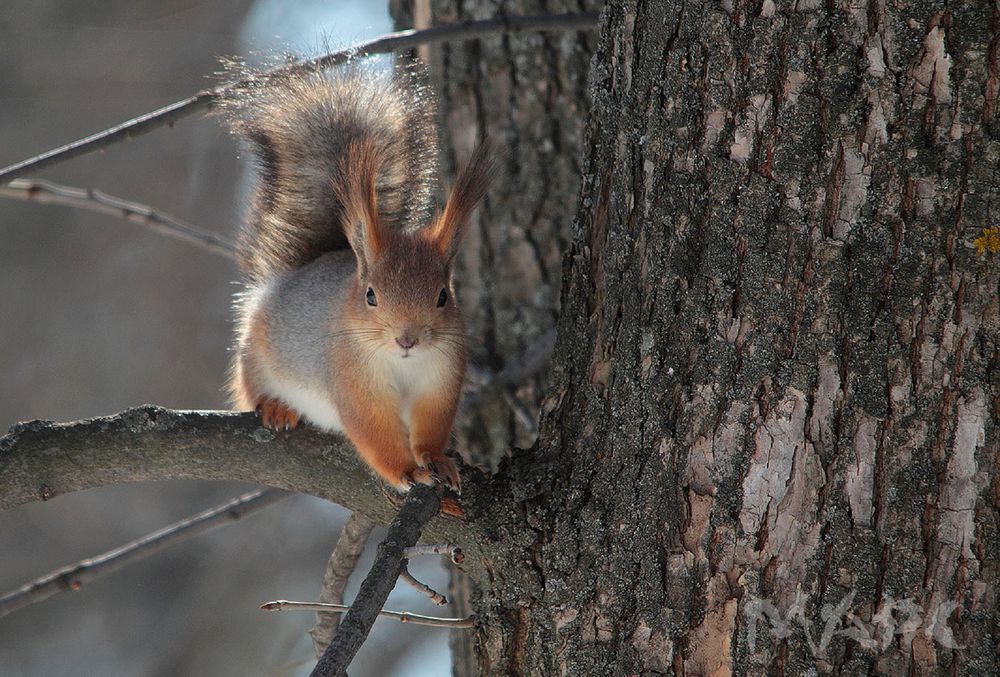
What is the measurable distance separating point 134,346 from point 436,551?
4.64 m

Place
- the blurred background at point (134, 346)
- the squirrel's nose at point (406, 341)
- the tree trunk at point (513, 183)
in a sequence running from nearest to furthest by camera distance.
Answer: the squirrel's nose at point (406, 341) < the tree trunk at point (513, 183) < the blurred background at point (134, 346)

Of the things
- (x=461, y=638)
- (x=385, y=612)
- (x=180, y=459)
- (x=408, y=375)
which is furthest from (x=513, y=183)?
(x=385, y=612)

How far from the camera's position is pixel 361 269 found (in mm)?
2164

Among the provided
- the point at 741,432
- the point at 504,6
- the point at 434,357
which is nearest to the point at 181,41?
the point at 504,6

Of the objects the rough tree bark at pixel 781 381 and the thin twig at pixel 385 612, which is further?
the thin twig at pixel 385 612

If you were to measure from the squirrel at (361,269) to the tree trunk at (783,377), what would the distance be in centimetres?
39

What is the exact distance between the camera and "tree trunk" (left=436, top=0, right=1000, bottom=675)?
1.27 metres

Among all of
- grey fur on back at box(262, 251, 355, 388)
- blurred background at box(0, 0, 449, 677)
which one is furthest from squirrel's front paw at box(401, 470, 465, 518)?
blurred background at box(0, 0, 449, 677)

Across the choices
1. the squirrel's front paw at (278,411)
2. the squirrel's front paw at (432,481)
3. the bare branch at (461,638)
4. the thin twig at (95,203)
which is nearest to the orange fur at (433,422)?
the squirrel's front paw at (432,481)

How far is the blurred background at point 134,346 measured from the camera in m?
5.18

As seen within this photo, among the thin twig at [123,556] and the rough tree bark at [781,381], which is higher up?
the rough tree bark at [781,381]

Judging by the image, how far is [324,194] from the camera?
252 cm

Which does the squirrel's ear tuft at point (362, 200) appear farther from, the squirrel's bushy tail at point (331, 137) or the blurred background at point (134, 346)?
the blurred background at point (134, 346)

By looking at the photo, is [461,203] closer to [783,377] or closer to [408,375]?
[408,375]
